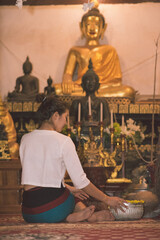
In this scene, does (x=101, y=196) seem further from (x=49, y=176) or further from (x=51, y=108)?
(x=51, y=108)

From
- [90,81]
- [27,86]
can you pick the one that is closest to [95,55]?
[27,86]

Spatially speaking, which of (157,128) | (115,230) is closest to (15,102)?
(157,128)

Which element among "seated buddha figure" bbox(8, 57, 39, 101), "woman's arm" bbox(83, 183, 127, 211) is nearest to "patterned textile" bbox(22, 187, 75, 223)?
"woman's arm" bbox(83, 183, 127, 211)

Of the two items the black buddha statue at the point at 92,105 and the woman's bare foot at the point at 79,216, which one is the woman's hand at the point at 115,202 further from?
the black buddha statue at the point at 92,105

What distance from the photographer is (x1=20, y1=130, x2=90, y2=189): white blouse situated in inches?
85.3

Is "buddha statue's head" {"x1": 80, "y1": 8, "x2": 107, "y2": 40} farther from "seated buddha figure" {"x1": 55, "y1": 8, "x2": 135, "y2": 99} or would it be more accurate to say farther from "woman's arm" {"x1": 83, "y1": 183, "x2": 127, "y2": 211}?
"woman's arm" {"x1": 83, "y1": 183, "x2": 127, "y2": 211}

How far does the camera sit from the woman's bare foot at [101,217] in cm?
233

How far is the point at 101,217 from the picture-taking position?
237 centimetres

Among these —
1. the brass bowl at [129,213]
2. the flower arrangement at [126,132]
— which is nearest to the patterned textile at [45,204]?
the brass bowl at [129,213]

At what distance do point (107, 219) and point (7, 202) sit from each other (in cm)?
119

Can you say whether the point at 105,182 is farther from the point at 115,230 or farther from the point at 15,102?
the point at 15,102

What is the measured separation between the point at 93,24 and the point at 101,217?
4.12m

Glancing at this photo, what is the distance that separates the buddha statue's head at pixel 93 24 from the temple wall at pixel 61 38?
28 centimetres

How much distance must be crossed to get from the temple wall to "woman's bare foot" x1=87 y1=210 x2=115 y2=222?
4.09 metres
